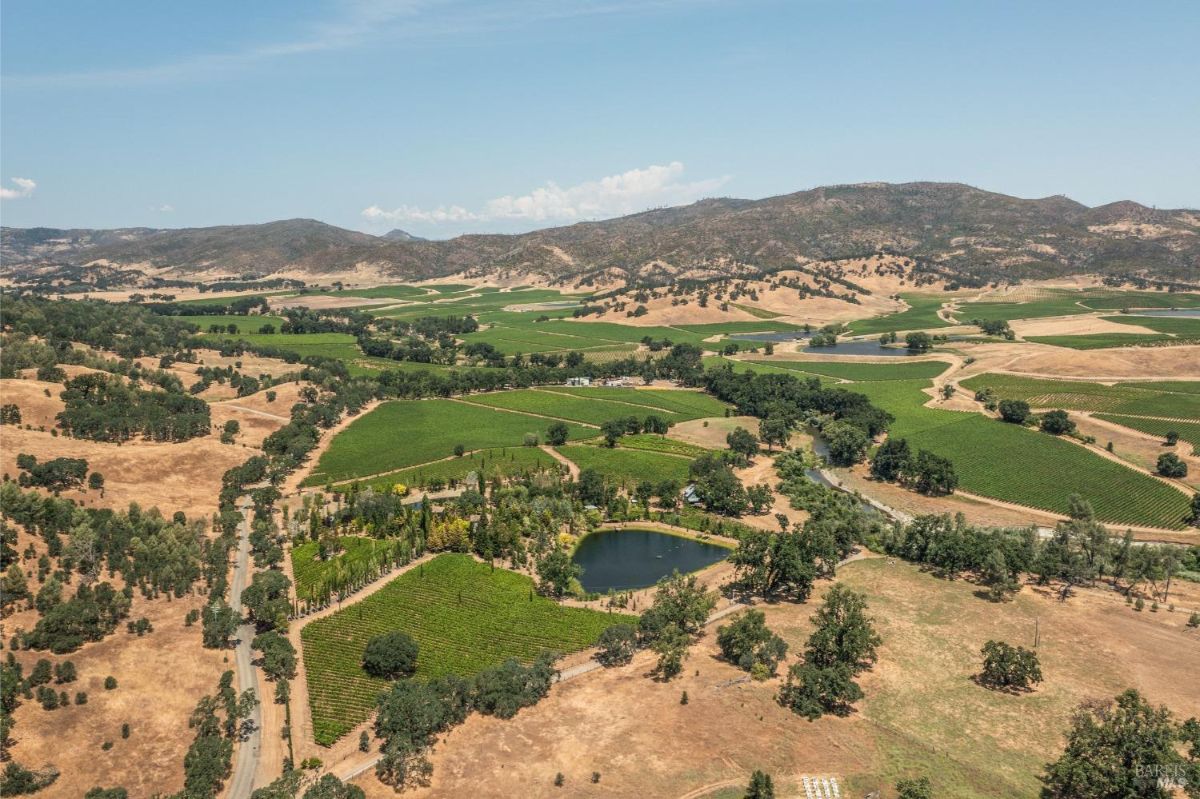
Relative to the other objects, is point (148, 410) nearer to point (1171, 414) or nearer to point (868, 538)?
point (868, 538)

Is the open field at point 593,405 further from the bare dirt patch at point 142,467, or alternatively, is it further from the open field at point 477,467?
the bare dirt patch at point 142,467

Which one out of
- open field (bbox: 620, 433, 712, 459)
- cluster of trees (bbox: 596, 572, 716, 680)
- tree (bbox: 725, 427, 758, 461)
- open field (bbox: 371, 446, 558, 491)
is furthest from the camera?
open field (bbox: 620, 433, 712, 459)

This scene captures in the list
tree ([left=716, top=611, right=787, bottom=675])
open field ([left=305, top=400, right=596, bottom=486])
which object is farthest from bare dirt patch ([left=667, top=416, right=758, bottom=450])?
tree ([left=716, top=611, right=787, bottom=675])

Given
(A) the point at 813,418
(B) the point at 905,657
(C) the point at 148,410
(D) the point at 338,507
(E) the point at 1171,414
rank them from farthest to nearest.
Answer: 1. (A) the point at 813,418
2. (E) the point at 1171,414
3. (C) the point at 148,410
4. (D) the point at 338,507
5. (B) the point at 905,657

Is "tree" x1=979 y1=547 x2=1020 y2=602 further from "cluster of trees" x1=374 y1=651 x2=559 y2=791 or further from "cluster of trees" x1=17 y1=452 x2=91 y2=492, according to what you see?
"cluster of trees" x1=17 y1=452 x2=91 y2=492

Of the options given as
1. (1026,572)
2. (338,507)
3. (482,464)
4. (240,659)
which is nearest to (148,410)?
(338,507)

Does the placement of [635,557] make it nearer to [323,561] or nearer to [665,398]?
[323,561]
